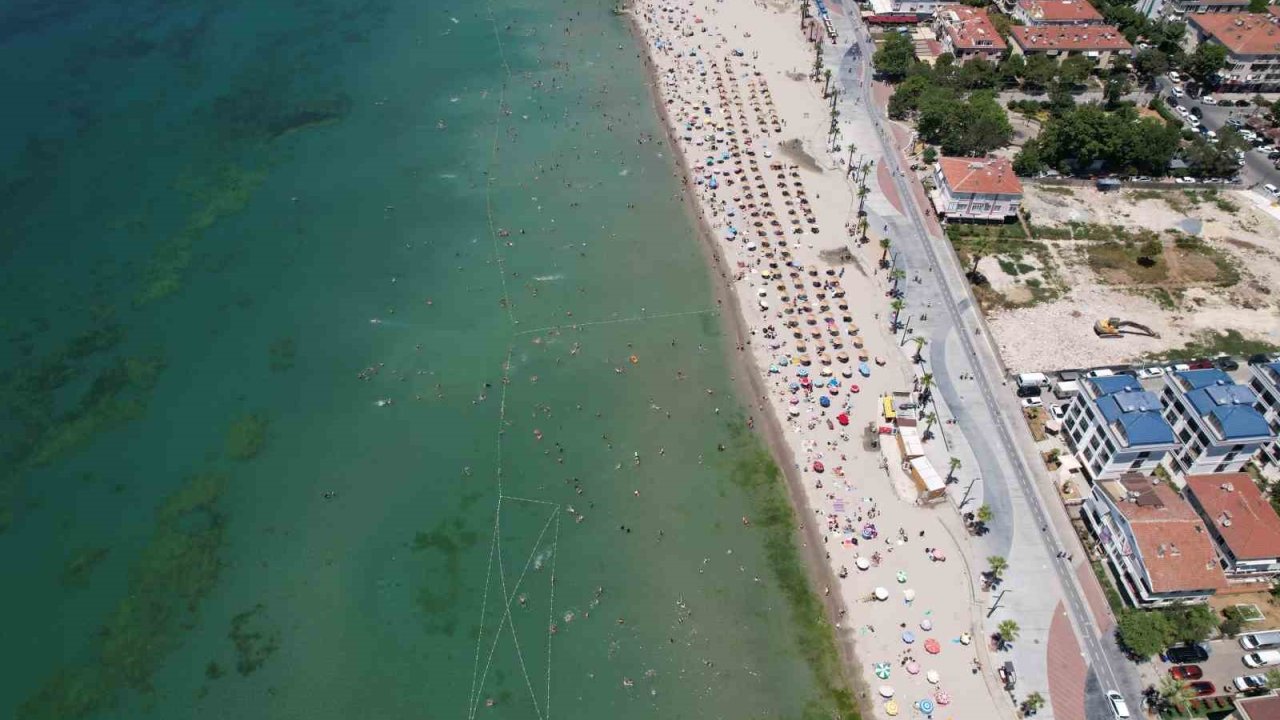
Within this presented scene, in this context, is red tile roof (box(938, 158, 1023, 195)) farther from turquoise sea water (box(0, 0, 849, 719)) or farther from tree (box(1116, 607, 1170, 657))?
tree (box(1116, 607, 1170, 657))

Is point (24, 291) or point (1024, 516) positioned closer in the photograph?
point (1024, 516)

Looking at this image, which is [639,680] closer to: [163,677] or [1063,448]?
[163,677]

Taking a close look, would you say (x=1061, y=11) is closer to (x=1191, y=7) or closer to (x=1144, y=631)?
(x=1191, y=7)

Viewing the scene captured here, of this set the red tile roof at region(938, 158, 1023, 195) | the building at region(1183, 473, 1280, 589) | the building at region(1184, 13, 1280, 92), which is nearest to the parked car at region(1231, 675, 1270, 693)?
the building at region(1183, 473, 1280, 589)

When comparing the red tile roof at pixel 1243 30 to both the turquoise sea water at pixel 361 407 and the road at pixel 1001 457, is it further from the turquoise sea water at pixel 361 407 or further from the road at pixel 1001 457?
the turquoise sea water at pixel 361 407

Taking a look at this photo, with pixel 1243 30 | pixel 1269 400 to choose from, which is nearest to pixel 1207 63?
pixel 1243 30

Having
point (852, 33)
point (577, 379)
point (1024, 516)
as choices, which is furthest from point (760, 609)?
point (852, 33)
